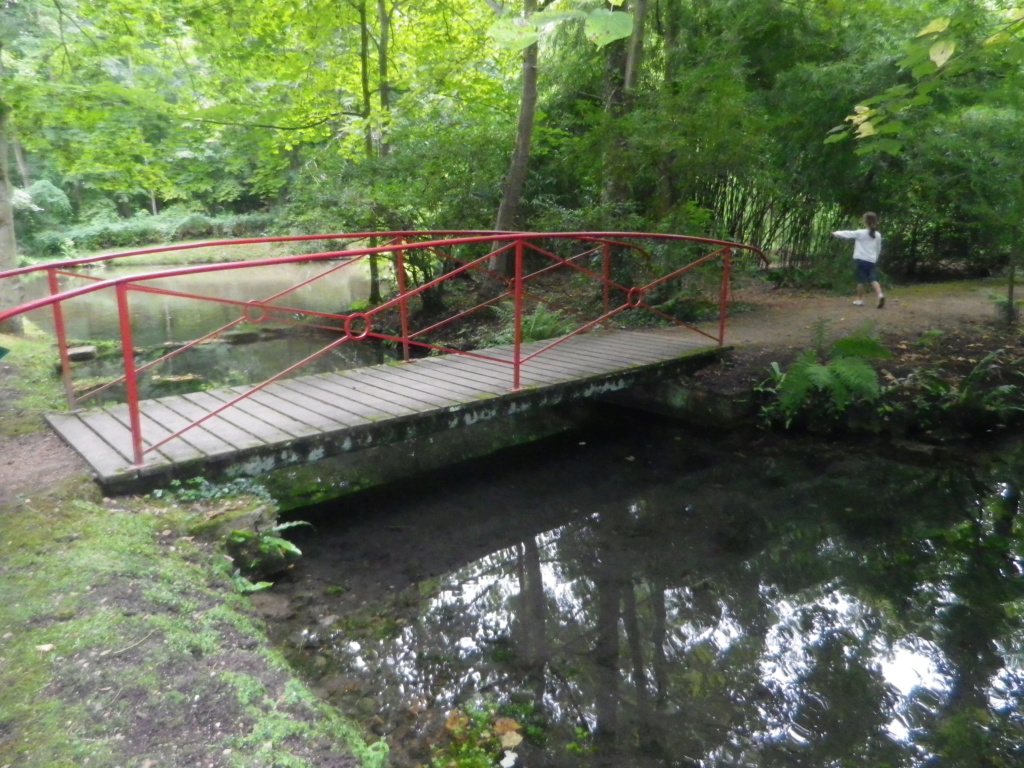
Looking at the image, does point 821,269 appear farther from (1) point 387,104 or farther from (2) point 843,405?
(1) point 387,104

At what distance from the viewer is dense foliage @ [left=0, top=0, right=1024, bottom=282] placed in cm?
784

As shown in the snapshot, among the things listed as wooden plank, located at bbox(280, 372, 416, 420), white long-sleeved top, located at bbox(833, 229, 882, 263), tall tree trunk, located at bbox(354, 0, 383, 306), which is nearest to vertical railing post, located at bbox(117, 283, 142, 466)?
wooden plank, located at bbox(280, 372, 416, 420)

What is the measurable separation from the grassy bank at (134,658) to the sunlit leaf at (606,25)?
84.0 inches

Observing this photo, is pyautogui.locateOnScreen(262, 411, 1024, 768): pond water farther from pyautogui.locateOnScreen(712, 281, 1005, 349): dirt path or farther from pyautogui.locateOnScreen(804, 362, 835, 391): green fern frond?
pyautogui.locateOnScreen(712, 281, 1005, 349): dirt path

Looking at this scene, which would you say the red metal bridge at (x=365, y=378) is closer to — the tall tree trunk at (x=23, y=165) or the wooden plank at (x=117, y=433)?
the wooden plank at (x=117, y=433)

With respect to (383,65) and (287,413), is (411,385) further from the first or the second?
(383,65)

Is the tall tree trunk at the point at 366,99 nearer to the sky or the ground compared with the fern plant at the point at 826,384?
nearer to the sky

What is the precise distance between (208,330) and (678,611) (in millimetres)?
10918

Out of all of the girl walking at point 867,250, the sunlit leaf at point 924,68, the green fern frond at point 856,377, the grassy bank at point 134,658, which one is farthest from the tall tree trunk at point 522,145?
the grassy bank at point 134,658

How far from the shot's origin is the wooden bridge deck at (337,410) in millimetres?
4027

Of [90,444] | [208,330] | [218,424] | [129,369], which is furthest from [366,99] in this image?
[129,369]

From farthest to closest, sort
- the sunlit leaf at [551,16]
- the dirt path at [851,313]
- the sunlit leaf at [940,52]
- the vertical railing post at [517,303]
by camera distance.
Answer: the dirt path at [851,313]
the vertical railing post at [517,303]
the sunlit leaf at [940,52]
the sunlit leaf at [551,16]

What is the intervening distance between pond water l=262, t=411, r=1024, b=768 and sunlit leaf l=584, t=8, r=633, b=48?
2.50 metres

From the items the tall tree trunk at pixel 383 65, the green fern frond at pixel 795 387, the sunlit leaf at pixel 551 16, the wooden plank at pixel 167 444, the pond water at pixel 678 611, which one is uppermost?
the tall tree trunk at pixel 383 65
